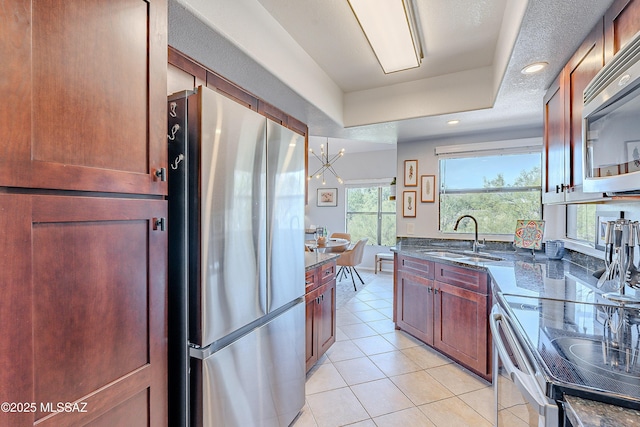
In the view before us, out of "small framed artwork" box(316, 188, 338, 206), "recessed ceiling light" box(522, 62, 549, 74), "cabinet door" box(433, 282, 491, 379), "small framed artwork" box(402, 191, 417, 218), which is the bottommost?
"cabinet door" box(433, 282, 491, 379)

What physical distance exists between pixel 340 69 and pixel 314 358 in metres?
2.42

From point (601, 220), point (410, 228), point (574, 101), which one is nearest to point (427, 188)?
point (410, 228)

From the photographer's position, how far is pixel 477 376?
7.51ft

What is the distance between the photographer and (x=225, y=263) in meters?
1.19

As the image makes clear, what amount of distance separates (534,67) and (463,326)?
6.31 ft

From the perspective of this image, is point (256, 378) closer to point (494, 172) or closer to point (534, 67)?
point (534, 67)

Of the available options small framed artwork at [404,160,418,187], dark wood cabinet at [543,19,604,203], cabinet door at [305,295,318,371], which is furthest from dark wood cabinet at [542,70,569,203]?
cabinet door at [305,295,318,371]

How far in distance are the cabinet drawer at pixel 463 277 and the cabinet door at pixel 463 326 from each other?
0.14ft

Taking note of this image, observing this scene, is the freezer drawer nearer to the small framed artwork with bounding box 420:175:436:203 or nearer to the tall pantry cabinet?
the tall pantry cabinet

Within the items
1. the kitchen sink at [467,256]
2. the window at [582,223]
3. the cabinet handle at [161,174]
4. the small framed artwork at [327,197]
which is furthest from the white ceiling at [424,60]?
the small framed artwork at [327,197]

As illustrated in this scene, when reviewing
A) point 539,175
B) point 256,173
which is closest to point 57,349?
point 256,173

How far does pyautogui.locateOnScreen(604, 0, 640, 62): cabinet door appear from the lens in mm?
1088

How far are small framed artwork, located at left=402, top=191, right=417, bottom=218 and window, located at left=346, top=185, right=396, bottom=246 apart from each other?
8.71 feet

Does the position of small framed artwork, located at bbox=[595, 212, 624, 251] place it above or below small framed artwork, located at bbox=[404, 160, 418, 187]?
below
